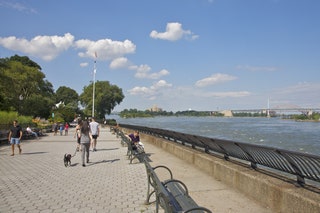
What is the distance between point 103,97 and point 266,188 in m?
91.4

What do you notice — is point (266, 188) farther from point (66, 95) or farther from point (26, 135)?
point (66, 95)

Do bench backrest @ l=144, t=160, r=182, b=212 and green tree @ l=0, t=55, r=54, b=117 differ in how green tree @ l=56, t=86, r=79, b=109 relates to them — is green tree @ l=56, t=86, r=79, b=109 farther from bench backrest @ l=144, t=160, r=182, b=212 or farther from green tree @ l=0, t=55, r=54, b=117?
bench backrest @ l=144, t=160, r=182, b=212

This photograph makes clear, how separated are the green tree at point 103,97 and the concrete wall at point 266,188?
8747cm

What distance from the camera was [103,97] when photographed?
95812mm

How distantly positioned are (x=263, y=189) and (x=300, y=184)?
2.21 feet

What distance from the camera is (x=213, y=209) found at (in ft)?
20.1

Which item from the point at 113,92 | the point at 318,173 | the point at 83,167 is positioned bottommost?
the point at 83,167

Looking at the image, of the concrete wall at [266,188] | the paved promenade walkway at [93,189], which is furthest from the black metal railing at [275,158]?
the paved promenade walkway at [93,189]

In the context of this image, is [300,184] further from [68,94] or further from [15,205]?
[68,94]

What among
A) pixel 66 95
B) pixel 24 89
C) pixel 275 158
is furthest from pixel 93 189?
pixel 66 95

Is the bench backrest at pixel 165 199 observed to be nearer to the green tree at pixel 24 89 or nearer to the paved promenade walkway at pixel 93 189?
the paved promenade walkway at pixel 93 189

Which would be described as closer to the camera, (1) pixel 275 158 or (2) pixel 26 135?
(1) pixel 275 158

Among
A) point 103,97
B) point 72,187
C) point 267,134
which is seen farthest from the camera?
point 103,97

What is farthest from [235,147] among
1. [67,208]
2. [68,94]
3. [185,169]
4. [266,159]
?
[68,94]
